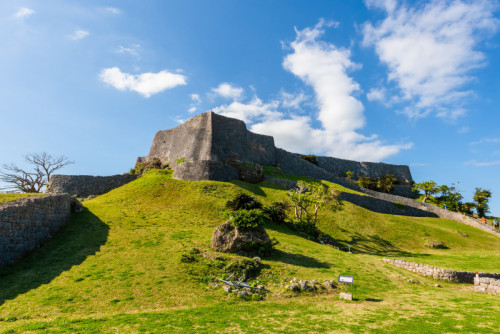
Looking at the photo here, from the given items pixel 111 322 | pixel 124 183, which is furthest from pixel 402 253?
pixel 124 183

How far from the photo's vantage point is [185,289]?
45.0ft

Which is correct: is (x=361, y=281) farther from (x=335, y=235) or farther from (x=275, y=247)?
(x=335, y=235)

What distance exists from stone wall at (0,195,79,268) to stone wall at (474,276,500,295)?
3060 centimetres

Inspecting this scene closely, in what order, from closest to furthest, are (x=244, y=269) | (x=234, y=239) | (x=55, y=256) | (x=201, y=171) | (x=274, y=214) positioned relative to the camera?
(x=244, y=269) < (x=55, y=256) < (x=234, y=239) < (x=274, y=214) < (x=201, y=171)

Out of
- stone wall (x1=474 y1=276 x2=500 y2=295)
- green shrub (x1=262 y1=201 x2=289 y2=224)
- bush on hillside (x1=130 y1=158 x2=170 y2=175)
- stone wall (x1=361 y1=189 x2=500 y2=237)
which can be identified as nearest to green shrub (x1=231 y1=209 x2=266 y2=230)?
green shrub (x1=262 y1=201 x2=289 y2=224)

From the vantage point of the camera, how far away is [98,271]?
1516 centimetres

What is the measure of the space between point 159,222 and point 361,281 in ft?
63.6

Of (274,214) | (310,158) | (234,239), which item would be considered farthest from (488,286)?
(310,158)

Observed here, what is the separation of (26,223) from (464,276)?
106 ft

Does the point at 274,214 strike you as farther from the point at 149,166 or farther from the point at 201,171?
the point at 149,166

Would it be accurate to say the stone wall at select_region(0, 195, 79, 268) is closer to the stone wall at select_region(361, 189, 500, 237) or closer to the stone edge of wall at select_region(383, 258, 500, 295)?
the stone edge of wall at select_region(383, 258, 500, 295)

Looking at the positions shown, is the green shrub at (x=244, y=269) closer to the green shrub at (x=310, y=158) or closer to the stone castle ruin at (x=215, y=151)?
the stone castle ruin at (x=215, y=151)

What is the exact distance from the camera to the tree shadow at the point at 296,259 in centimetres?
1905

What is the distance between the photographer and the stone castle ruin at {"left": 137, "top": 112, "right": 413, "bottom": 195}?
42.9m
